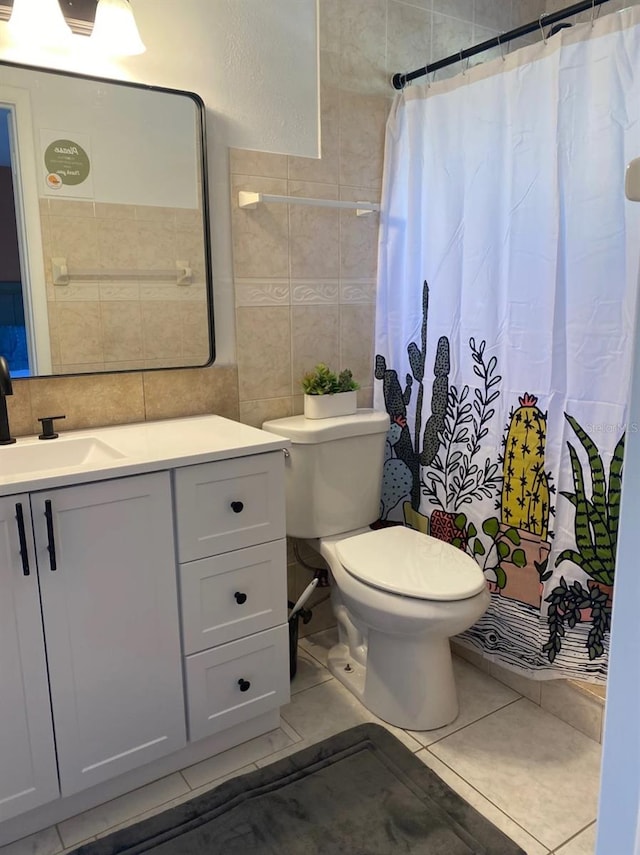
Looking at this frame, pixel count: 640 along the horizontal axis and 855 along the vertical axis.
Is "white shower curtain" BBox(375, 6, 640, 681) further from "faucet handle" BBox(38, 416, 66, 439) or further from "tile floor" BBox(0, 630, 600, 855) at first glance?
"faucet handle" BBox(38, 416, 66, 439)

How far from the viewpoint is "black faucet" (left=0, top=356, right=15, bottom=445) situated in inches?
62.1

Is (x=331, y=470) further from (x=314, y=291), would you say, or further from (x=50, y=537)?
(x=50, y=537)

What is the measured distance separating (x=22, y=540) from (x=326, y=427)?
0.95 metres

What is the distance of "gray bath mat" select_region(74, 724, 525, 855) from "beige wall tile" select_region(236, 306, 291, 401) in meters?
1.11

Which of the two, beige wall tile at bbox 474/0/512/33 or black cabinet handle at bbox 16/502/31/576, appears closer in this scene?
black cabinet handle at bbox 16/502/31/576

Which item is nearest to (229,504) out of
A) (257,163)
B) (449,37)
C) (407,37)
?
(257,163)

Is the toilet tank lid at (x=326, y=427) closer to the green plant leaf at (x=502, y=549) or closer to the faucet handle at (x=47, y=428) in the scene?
the green plant leaf at (x=502, y=549)

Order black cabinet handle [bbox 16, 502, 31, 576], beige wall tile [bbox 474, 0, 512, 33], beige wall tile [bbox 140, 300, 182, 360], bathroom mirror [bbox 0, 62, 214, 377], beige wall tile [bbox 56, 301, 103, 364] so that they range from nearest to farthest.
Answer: black cabinet handle [bbox 16, 502, 31, 576], bathroom mirror [bbox 0, 62, 214, 377], beige wall tile [bbox 56, 301, 103, 364], beige wall tile [bbox 140, 300, 182, 360], beige wall tile [bbox 474, 0, 512, 33]

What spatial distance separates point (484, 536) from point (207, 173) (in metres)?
1.40

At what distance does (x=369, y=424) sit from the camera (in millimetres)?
2115

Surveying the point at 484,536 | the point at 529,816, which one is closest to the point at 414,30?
the point at 484,536

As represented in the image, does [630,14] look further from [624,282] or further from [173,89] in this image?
[173,89]

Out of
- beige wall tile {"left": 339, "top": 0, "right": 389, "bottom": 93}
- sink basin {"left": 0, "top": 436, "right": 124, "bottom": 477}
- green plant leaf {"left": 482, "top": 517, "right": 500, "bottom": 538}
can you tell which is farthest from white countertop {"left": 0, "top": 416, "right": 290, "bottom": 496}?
beige wall tile {"left": 339, "top": 0, "right": 389, "bottom": 93}

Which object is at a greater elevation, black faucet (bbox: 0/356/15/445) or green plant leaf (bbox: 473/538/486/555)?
black faucet (bbox: 0/356/15/445)
